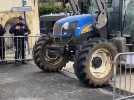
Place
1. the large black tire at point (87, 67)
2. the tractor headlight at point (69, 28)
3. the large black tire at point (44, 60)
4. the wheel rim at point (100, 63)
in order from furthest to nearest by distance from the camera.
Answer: the large black tire at point (44, 60), the tractor headlight at point (69, 28), the wheel rim at point (100, 63), the large black tire at point (87, 67)

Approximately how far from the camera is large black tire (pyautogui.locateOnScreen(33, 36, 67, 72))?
13.1 m

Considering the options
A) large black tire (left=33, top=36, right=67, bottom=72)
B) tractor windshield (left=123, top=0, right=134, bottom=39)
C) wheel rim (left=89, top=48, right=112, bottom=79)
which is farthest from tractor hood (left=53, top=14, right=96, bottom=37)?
wheel rim (left=89, top=48, right=112, bottom=79)

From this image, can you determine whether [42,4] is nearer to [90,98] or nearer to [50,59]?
[50,59]

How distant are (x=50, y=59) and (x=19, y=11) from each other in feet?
18.0

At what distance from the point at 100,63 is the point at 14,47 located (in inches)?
214

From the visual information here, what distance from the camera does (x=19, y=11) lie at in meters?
18.1

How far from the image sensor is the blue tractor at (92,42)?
10.7m

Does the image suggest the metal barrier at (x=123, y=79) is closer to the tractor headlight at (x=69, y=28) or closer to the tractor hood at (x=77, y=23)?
the tractor hood at (x=77, y=23)

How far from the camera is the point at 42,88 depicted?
10.8 m

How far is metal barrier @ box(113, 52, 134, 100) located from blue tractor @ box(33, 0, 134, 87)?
442 millimetres

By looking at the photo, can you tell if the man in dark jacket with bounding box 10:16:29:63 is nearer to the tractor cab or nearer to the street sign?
the street sign

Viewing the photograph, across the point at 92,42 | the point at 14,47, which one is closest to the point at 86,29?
the point at 92,42

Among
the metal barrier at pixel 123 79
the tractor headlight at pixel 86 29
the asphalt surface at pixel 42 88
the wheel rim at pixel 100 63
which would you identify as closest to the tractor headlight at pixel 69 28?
the tractor headlight at pixel 86 29

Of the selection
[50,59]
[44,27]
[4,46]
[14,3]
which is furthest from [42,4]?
[50,59]
